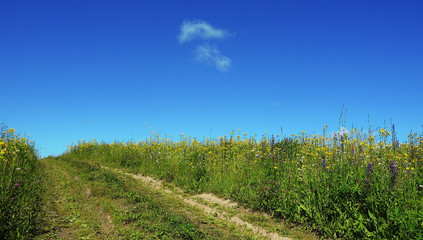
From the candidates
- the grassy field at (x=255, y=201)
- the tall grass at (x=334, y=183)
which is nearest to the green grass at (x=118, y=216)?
the grassy field at (x=255, y=201)

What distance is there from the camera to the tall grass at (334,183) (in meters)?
6.05

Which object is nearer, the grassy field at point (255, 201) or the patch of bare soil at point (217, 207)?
the grassy field at point (255, 201)

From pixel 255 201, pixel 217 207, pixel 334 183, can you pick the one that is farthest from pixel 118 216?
pixel 334 183

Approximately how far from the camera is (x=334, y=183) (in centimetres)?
706

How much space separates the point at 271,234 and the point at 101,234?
3946 millimetres

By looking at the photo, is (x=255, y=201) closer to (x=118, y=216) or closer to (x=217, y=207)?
(x=217, y=207)

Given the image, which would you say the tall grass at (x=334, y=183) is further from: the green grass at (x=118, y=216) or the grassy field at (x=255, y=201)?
the green grass at (x=118, y=216)

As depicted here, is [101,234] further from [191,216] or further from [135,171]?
[135,171]

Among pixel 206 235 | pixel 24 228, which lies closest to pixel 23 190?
pixel 24 228

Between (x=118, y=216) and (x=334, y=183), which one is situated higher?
(x=334, y=183)

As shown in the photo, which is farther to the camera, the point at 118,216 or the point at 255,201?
the point at 255,201

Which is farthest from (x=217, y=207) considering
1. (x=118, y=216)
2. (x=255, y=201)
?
(x=118, y=216)

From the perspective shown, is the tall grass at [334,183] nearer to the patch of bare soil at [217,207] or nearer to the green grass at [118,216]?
the patch of bare soil at [217,207]

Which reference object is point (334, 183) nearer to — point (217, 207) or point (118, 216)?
point (217, 207)
